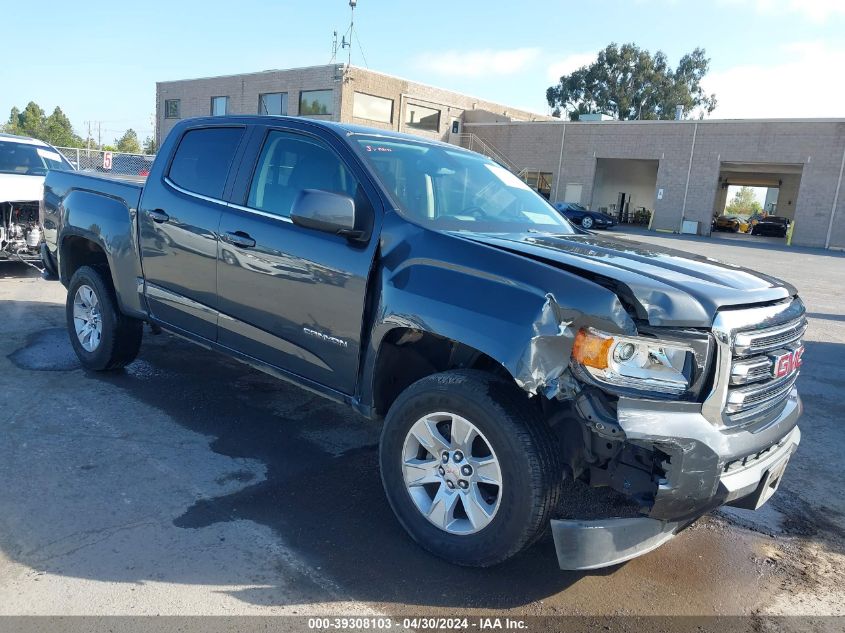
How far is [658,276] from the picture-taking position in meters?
2.90

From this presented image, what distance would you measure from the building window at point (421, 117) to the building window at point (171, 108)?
17.5 meters

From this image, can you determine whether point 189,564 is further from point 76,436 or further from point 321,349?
point 76,436

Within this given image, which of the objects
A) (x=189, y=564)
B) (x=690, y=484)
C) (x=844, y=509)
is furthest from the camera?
(x=844, y=509)

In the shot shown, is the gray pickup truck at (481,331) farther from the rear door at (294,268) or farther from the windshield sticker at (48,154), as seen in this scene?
the windshield sticker at (48,154)

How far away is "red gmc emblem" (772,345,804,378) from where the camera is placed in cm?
302

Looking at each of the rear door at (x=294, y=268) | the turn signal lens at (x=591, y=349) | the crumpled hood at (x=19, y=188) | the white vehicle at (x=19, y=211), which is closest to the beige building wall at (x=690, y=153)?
the white vehicle at (x=19, y=211)

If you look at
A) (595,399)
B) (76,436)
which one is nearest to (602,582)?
(595,399)

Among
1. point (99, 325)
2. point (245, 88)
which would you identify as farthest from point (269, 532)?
point (245, 88)

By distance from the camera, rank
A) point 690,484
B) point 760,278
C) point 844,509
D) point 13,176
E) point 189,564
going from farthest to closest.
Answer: point 13,176
point 844,509
point 760,278
point 189,564
point 690,484

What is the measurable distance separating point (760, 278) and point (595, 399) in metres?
1.32

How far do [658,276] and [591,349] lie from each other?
1.69ft

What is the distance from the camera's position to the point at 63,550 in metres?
3.09

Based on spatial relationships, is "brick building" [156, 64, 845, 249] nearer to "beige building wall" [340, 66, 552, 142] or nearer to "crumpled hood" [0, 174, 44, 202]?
"beige building wall" [340, 66, 552, 142]

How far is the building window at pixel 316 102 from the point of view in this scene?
38219 millimetres
